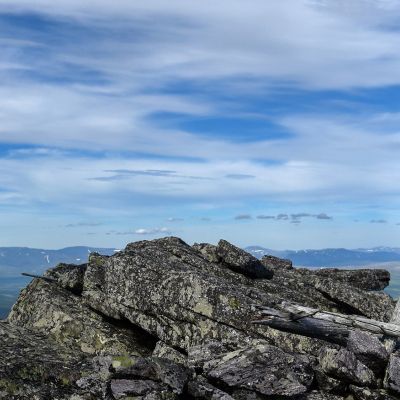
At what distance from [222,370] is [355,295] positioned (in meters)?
14.7

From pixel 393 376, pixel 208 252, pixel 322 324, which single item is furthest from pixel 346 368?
pixel 208 252

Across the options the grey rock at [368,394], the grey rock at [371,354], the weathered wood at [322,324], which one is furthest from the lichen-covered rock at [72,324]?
the grey rock at [368,394]

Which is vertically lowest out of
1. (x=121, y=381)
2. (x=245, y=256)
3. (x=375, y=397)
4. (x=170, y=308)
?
(x=375, y=397)

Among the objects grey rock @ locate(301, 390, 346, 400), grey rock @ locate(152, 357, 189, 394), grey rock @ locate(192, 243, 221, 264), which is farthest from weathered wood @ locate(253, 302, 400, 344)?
grey rock @ locate(192, 243, 221, 264)

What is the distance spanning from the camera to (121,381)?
1538cm

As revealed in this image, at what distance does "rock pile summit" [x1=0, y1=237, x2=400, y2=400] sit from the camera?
51.4ft

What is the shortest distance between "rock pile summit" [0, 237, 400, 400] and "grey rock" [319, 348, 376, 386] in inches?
1.2

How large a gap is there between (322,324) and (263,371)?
386 cm

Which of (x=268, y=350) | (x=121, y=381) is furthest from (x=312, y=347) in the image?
(x=121, y=381)

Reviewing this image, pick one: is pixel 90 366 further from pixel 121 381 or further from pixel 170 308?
pixel 170 308

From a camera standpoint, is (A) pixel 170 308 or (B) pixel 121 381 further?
(A) pixel 170 308

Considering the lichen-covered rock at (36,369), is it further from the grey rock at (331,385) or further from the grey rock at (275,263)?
the grey rock at (275,263)

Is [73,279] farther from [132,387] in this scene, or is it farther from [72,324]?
[132,387]

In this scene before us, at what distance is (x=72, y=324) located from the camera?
22.6 meters
